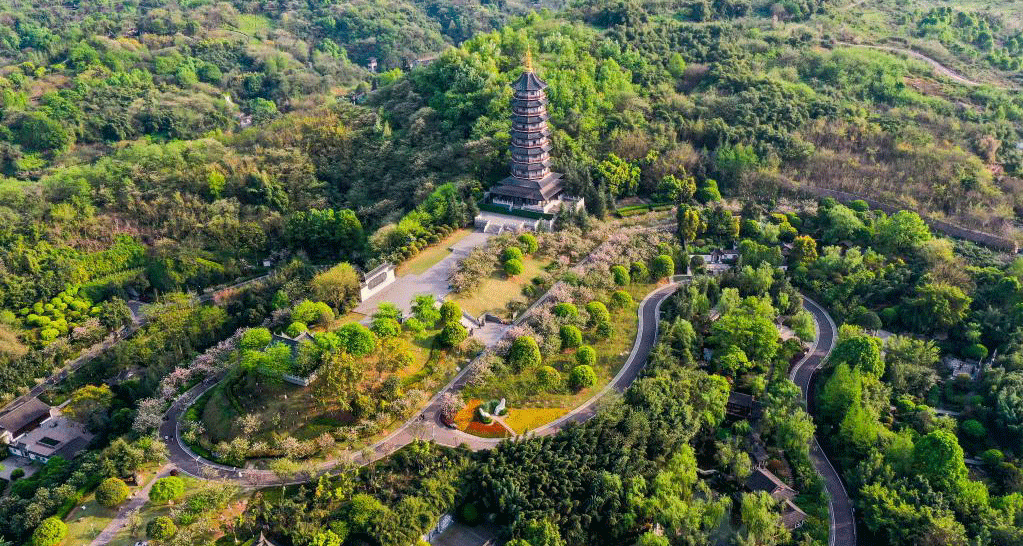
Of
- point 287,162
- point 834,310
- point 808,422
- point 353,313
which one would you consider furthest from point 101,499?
point 834,310

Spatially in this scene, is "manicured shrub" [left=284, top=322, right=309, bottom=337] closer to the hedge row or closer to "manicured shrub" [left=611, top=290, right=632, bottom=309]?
"manicured shrub" [left=611, top=290, right=632, bottom=309]

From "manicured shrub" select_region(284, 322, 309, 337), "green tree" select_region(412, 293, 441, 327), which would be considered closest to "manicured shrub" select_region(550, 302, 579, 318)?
"green tree" select_region(412, 293, 441, 327)

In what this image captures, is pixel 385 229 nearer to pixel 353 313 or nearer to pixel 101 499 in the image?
pixel 353 313

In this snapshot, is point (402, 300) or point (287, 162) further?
point (287, 162)

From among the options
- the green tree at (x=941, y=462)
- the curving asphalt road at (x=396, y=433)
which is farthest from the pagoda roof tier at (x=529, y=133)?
the green tree at (x=941, y=462)

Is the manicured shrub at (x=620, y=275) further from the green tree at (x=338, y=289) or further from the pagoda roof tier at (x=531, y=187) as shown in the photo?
the green tree at (x=338, y=289)
